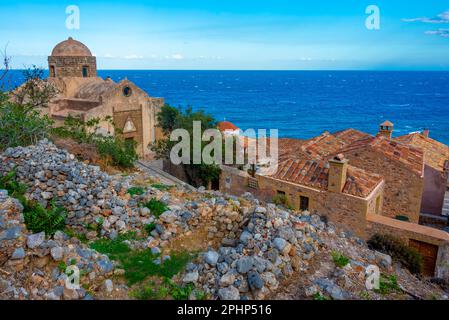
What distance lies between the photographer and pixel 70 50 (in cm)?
2738

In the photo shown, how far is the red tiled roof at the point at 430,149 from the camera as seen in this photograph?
65.6ft

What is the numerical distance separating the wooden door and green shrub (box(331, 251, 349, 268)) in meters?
5.90

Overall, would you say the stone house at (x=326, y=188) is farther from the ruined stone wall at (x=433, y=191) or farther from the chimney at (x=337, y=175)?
the ruined stone wall at (x=433, y=191)

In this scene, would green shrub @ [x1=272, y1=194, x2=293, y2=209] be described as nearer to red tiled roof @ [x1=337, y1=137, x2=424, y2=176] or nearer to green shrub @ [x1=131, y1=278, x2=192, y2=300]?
→ red tiled roof @ [x1=337, y1=137, x2=424, y2=176]

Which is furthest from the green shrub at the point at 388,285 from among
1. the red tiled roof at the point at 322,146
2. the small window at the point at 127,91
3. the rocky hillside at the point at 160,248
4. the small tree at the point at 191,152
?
the small window at the point at 127,91

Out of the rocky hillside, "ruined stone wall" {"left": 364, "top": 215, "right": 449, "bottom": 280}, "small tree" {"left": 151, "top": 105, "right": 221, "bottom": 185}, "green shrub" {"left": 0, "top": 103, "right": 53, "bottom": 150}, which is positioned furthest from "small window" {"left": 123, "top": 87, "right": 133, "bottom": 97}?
"ruined stone wall" {"left": 364, "top": 215, "right": 449, "bottom": 280}

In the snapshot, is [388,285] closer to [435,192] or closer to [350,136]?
[435,192]

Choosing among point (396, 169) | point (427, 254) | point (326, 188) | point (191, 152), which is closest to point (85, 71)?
point (191, 152)

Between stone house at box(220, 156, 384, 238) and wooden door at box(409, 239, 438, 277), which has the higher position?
stone house at box(220, 156, 384, 238)

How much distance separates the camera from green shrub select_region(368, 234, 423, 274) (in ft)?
36.7

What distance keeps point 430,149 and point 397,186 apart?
26.7 feet

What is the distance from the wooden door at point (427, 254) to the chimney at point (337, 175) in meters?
3.30
